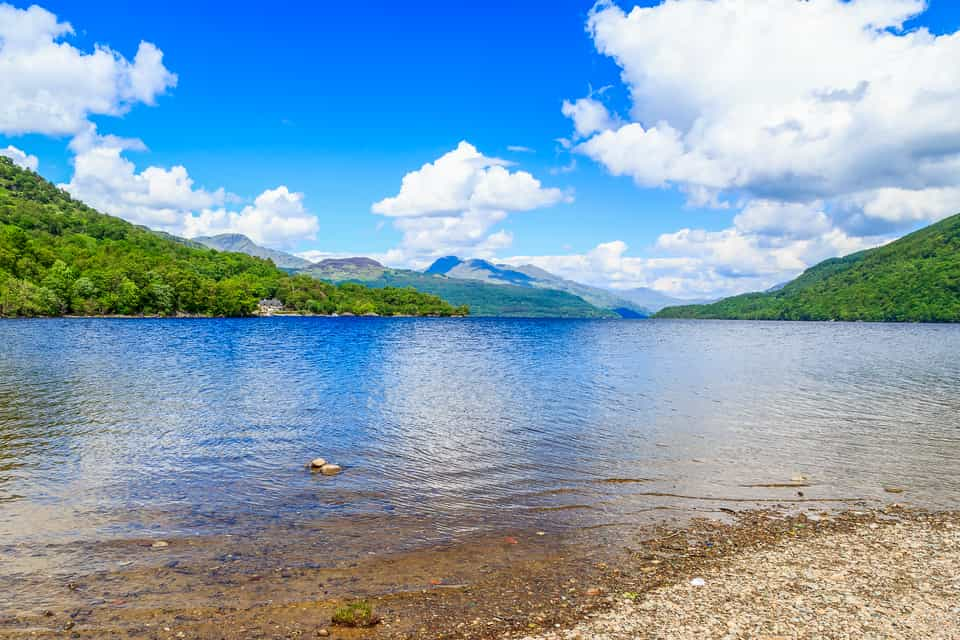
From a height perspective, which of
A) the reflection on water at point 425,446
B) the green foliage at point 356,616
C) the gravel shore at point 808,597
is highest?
the gravel shore at point 808,597

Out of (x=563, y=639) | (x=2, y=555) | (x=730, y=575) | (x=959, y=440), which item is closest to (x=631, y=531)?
(x=730, y=575)

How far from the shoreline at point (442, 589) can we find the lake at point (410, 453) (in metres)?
1.38

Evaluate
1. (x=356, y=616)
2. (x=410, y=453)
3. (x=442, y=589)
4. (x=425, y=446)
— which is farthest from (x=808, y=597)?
(x=425, y=446)

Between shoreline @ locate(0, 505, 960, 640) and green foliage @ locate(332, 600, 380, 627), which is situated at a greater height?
green foliage @ locate(332, 600, 380, 627)

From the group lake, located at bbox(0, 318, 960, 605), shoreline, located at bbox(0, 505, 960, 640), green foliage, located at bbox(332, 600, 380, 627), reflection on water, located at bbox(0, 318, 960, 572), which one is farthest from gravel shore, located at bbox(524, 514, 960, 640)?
reflection on water, located at bbox(0, 318, 960, 572)

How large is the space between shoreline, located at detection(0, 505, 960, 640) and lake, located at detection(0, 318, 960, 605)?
1.38 m

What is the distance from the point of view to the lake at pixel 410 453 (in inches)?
663

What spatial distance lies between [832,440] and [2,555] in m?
36.9

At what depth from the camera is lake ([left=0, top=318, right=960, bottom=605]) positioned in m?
16.8

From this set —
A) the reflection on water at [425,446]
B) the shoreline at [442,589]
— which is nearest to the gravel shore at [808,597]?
the shoreline at [442,589]

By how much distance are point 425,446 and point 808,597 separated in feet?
61.3

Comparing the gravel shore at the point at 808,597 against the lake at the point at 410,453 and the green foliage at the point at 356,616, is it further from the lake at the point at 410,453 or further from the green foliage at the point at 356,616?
the lake at the point at 410,453

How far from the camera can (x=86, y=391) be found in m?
41.1

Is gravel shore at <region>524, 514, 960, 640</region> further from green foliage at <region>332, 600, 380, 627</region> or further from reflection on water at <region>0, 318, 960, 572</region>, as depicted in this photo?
reflection on water at <region>0, 318, 960, 572</region>
